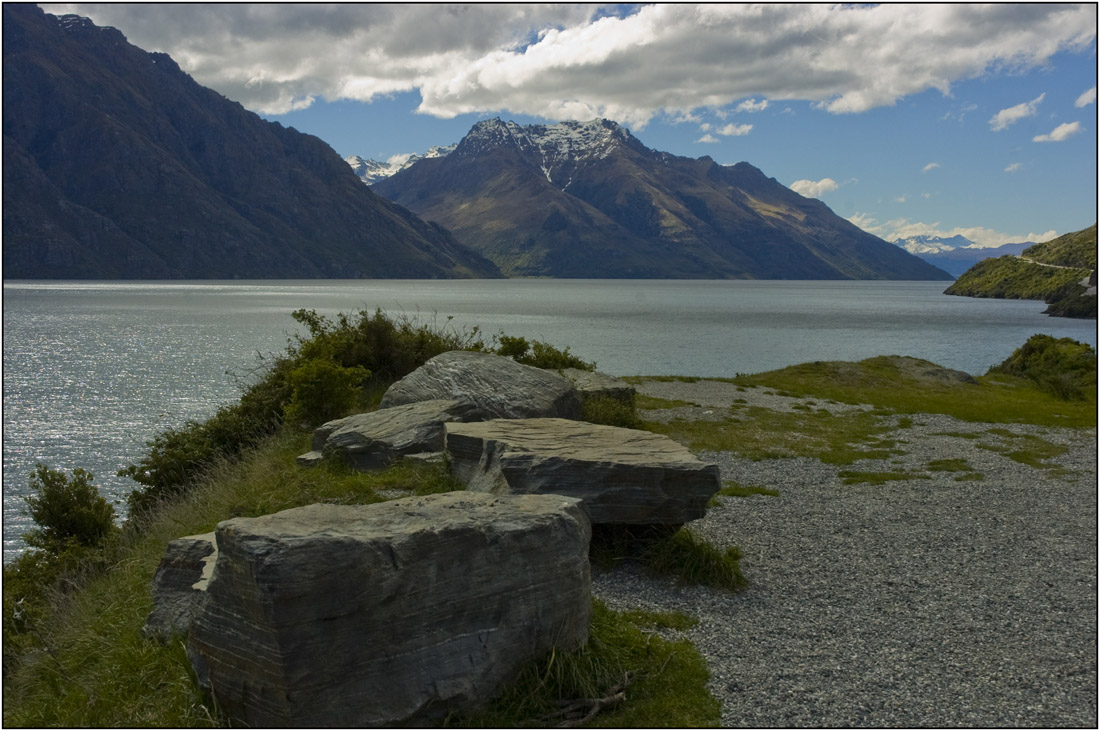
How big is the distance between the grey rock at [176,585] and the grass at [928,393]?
26393 millimetres

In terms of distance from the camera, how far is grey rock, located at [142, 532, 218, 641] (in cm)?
879

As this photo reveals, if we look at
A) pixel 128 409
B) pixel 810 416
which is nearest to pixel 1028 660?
pixel 810 416

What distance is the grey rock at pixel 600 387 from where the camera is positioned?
907 inches

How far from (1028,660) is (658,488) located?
16.6ft

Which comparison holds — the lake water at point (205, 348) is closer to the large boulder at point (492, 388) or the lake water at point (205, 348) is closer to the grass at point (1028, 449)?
the large boulder at point (492, 388)

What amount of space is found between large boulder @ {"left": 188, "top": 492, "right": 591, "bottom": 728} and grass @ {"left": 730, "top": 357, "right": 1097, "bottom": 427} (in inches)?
962

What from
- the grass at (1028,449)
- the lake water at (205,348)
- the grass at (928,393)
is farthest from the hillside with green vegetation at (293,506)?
the lake water at (205,348)

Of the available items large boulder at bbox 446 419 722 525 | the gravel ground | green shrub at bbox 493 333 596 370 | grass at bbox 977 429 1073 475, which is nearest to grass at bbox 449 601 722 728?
the gravel ground

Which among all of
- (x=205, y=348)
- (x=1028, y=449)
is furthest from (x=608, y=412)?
(x=205, y=348)

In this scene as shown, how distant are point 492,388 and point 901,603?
11.1 m

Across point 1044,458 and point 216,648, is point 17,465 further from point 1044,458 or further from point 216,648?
point 1044,458

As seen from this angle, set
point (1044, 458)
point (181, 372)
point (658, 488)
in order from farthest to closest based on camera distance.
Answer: point (181, 372)
point (1044, 458)
point (658, 488)

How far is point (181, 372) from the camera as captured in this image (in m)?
51.8

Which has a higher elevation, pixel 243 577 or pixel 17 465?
pixel 243 577
